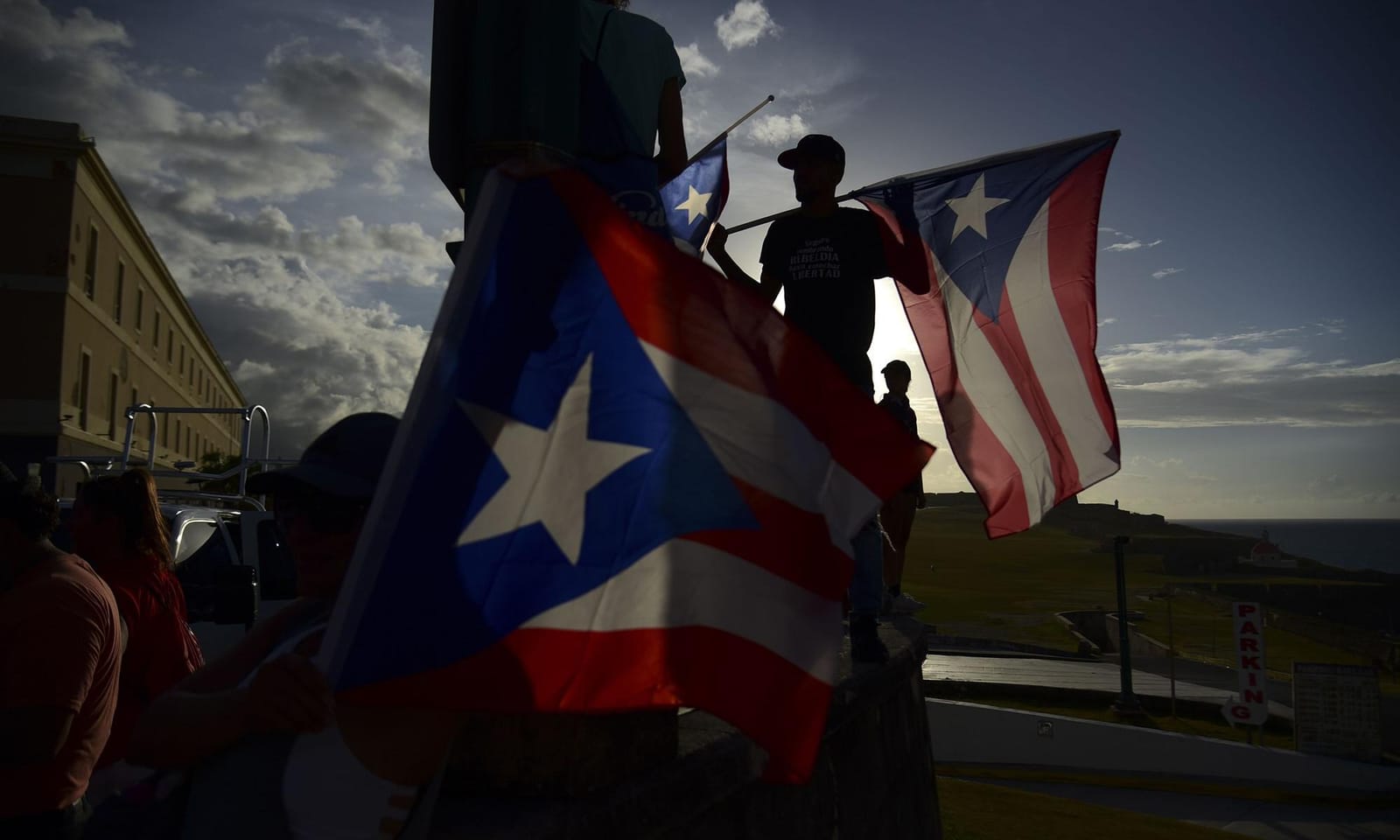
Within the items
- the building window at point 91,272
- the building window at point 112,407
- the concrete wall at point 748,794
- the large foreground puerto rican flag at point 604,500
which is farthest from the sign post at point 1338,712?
the building window at point 91,272

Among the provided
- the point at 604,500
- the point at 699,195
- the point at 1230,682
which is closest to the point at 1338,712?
the point at 1230,682

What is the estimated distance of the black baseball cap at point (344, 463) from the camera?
164 centimetres

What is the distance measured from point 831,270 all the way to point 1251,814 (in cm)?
1823

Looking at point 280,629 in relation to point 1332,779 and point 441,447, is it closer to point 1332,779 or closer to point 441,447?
point 441,447

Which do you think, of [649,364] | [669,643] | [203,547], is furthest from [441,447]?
[203,547]

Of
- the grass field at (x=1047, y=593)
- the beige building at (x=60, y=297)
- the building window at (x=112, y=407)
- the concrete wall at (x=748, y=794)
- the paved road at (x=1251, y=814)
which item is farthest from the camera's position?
the grass field at (x=1047, y=593)

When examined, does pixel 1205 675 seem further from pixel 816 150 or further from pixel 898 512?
pixel 816 150

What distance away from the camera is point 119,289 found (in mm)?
30344

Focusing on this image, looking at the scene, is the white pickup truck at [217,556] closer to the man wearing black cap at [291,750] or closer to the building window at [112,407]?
the man wearing black cap at [291,750]

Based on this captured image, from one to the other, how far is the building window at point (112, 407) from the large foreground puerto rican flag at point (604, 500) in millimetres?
31696

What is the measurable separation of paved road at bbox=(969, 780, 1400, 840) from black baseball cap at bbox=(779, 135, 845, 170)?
15422 millimetres

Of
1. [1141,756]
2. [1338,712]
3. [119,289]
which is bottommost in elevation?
[1141,756]

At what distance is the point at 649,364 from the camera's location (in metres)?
1.77

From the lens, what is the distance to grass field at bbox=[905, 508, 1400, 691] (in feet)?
187
